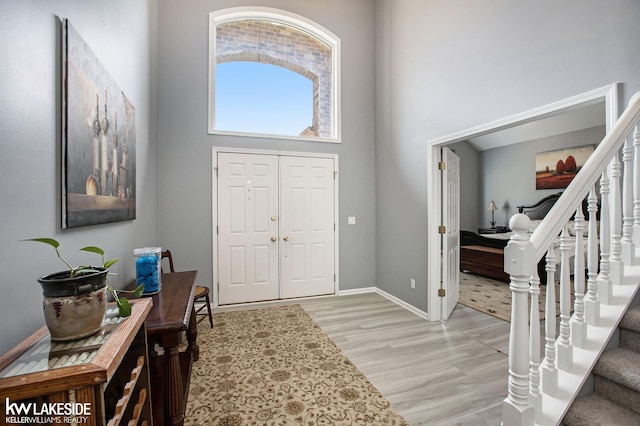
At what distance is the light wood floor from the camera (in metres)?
1.85

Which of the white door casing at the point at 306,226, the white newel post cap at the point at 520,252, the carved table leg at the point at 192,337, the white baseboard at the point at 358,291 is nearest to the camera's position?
the white newel post cap at the point at 520,252

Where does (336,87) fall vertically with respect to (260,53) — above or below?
below

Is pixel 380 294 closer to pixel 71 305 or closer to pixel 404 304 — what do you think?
pixel 404 304

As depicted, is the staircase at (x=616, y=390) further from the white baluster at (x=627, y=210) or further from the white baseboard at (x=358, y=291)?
the white baseboard at (x=358, y=291)

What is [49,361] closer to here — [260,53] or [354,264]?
[354,264]

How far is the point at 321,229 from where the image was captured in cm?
412

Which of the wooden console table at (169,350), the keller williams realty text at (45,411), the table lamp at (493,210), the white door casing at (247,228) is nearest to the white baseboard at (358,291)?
the white door casing at (247,228)

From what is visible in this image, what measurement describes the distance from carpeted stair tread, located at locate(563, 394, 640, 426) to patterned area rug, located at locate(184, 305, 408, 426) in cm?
85

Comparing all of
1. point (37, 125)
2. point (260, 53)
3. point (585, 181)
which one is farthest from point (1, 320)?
point (260, 53)

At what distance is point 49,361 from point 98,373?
7.5 inches

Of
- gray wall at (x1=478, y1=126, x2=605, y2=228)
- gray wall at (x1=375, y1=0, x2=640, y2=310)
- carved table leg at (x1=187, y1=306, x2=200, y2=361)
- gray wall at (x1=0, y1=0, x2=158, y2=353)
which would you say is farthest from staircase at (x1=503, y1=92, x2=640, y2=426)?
gray wall at (x1=478, y1=126, x2=605, y2=228)

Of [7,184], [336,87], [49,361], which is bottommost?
[49,361]

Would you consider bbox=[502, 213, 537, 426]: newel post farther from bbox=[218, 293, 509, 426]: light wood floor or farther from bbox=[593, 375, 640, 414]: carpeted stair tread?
bbox=[218, 293, 509, 426]: light wood floor

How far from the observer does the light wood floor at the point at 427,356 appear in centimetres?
185
